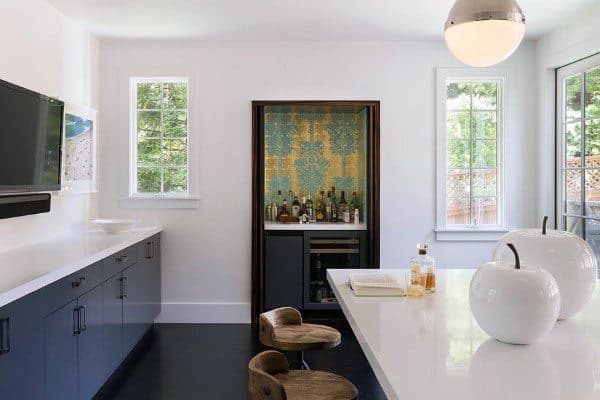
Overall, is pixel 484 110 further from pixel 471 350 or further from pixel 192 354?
pixel 471 350

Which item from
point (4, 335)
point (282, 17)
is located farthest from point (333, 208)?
point (4, 335)

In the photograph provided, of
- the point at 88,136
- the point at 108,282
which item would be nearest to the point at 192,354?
the point at 108,282

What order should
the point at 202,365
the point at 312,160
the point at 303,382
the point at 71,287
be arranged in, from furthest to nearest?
the point at 312,160, the point at 202,365, the point at 71,287, the point at 303,382

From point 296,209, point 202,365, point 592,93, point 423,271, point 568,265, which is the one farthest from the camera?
point 296,209

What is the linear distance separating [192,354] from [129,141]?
198 cm

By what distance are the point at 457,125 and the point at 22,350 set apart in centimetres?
390

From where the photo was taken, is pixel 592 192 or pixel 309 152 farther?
pixel 309 152

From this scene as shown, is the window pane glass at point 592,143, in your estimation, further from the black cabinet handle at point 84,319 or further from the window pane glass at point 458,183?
the black cabinet handle at point 84,319

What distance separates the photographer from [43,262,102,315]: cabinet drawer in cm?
236

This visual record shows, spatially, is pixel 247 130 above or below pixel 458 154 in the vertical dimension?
above

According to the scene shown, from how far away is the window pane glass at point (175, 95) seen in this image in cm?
480

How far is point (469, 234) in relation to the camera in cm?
474

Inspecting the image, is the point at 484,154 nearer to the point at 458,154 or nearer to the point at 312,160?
the point at 458,154

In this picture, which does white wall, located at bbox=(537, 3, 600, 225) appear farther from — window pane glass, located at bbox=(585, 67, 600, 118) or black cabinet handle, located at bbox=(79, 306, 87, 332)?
black cabinet handle, located at bbox=(79, 306, 87, 332)
